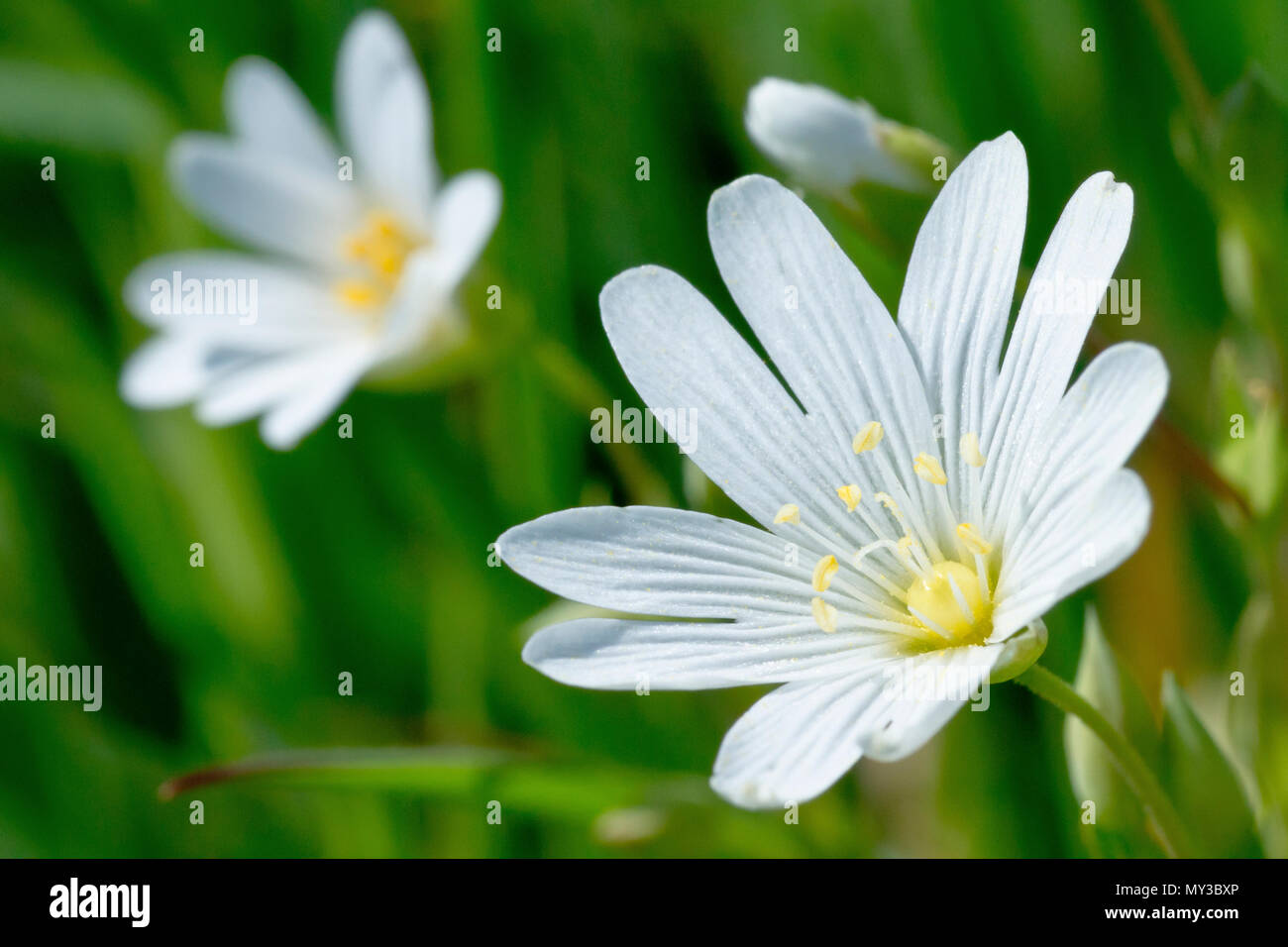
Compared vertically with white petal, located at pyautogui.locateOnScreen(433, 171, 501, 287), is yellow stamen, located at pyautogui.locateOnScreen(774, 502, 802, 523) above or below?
below

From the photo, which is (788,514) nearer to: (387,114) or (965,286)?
(965,286)

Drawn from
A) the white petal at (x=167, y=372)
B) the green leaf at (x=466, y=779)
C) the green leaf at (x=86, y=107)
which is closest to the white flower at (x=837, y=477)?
the green leaf at (x=466, y=779)

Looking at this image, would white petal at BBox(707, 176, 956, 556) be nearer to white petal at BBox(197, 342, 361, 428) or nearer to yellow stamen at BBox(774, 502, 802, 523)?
yellow stamen at BBox(774, 502, 802, 523)

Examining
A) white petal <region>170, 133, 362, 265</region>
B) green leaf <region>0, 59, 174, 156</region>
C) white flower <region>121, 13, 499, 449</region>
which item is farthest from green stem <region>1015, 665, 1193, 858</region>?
green leaf <region>0, 59, 174, 156</region>

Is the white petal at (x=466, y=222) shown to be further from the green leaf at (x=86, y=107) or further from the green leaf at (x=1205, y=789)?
the green leaf at (x=1205, y=789)
